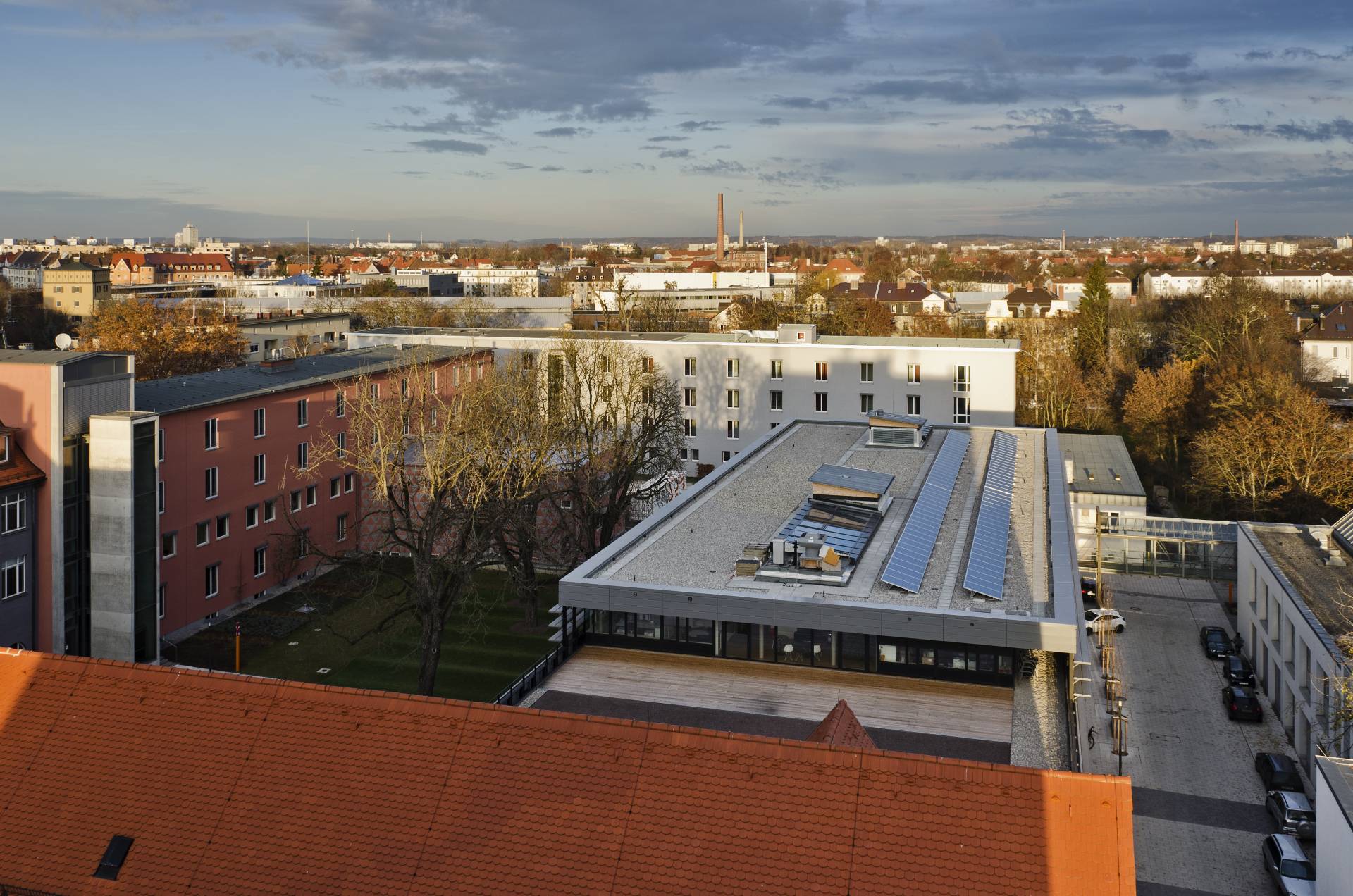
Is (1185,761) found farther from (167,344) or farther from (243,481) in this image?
(167,344)

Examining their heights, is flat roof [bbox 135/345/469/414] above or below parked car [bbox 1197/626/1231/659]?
above

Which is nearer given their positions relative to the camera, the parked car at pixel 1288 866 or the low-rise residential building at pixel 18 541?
the parked car at pixel 1288 866

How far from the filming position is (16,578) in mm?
25625

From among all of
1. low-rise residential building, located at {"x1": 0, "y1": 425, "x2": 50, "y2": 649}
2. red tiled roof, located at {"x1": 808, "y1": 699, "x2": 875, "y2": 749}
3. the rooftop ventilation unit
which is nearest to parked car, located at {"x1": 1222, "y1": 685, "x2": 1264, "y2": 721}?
the rooftop ventilation unit

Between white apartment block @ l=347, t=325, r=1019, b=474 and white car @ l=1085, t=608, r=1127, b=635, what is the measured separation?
1763 centimetres

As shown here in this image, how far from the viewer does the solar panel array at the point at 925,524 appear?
23172 millimetres

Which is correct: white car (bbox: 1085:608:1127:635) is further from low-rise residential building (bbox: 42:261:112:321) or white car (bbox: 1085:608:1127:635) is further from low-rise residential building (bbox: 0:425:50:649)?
low-rise residential building (bbox: 42:261:112:321)

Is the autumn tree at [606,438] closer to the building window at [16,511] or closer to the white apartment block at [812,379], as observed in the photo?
the white apartment block at [812,379]

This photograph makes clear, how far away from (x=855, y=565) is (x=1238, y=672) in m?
14.6

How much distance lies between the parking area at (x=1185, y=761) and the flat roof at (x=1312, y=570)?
3.41 meters

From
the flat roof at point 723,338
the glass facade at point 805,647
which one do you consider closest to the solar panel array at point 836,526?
the glass facade at point 805,647

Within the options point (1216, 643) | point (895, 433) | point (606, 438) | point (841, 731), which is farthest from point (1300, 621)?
point (606, 438)

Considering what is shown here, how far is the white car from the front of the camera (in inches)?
1385

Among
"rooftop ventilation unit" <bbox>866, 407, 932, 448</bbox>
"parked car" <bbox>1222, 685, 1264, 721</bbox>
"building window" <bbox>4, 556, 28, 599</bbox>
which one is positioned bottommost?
"parked car" <bbox>1222, 685, 1264, 721</bbox>
